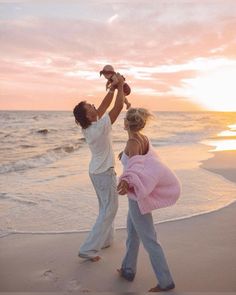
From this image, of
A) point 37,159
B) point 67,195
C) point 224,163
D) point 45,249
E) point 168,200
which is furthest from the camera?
point 37,159

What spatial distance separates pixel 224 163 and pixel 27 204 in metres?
6.15

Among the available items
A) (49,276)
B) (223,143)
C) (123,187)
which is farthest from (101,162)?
(223,143)

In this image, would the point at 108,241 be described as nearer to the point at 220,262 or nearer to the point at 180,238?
the point at 180,238

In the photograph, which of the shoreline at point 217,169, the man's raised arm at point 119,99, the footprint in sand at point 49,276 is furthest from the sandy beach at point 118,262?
the man's raised arm at point 119,99

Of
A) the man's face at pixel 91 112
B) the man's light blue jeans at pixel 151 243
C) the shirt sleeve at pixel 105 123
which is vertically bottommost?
the man's light blue jeans at pixel 151 243

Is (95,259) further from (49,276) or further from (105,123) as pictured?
(105,123)

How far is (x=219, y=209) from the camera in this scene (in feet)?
22.2

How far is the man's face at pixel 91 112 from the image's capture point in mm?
4684

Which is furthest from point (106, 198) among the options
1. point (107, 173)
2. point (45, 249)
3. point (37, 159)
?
point (37, 159)

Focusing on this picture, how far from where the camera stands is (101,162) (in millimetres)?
4797

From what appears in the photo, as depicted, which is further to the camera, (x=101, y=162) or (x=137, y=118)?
(x=101, y=162)

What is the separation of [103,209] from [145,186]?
1043 mm

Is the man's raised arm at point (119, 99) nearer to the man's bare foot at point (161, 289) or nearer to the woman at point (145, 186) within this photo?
the woman at point (145, 186)

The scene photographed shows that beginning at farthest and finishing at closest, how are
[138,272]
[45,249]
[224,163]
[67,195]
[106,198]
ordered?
[224,163]
[67,195]
[45,249]
[106,198]
[138,272]
